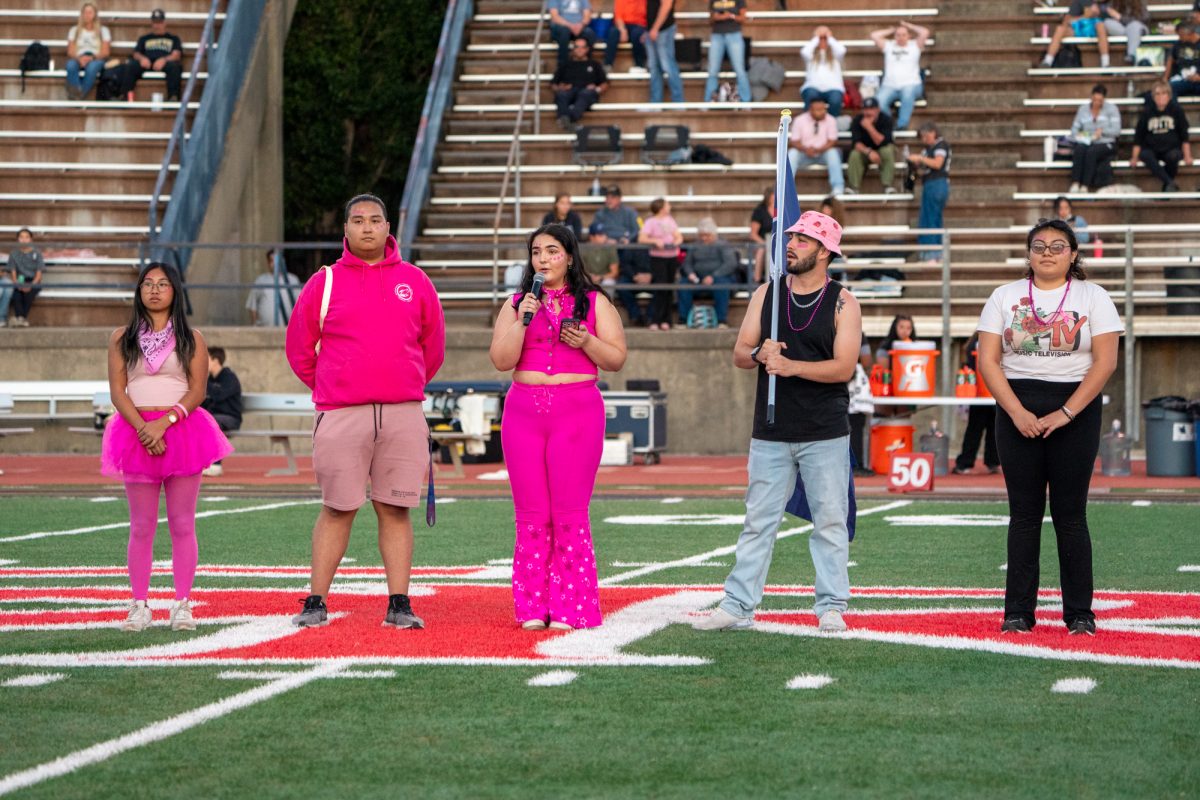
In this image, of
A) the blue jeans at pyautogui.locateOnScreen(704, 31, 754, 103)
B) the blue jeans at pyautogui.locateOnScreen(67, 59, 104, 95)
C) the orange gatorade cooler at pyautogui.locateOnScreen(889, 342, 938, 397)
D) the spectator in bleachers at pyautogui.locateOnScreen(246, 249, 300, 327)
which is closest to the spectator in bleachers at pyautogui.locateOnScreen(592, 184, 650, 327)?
the spectator in bleachers at pyautogui.locateOnScreen(246, 249, 300, 327)

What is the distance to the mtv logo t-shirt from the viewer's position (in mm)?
8336

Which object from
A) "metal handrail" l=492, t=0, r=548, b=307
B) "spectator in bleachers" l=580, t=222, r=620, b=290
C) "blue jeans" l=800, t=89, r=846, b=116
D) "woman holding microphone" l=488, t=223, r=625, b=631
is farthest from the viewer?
"blue jeans" l=800, t=89, r=846, b=116

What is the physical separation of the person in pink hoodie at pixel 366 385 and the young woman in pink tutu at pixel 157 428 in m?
0.54

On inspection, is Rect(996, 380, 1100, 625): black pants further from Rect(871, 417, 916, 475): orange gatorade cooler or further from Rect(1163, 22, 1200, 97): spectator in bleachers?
Rect(1163, 22, 1200, 97): spectator in bleachers

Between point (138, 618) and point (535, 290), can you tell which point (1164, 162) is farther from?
point (138, 618)

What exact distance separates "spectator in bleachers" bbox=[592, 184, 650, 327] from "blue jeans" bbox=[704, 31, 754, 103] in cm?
436

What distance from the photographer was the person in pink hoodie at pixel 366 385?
8.30m

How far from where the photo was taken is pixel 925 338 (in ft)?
77.9

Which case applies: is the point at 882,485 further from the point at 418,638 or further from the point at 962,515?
the point at 418,638

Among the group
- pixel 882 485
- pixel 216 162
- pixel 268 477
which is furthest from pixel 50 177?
pixel 882 485

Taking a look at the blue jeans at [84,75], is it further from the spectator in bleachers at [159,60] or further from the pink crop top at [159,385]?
the pink crop top at [159,385]

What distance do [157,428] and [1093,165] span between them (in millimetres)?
19640

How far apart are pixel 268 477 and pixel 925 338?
8469mm

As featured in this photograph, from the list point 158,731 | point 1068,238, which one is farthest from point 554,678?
point 1068,238
